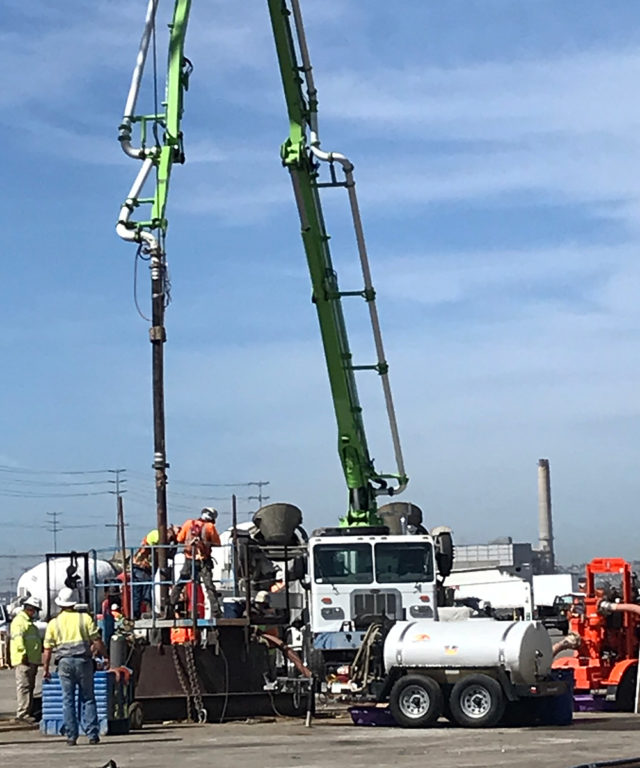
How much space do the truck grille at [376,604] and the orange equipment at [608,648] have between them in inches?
115

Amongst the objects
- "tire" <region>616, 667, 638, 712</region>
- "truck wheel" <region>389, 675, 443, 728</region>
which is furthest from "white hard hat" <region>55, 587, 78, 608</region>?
"tire" <region>616, 667, 638, 712</region>

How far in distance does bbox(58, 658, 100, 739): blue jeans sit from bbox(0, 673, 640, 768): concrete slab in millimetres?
235

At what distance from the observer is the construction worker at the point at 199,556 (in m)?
Result: 23.2

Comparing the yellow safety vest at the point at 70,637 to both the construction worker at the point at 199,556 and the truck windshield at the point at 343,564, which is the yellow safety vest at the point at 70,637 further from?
the truck windshield at the point at 343,564

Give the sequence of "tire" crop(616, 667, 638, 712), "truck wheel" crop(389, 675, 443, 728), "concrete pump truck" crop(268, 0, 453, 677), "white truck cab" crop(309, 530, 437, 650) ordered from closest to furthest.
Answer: "truck wheel" crop(389, 675, 443, 728) → "tire" crop(616, 667, 638, 712) → "white truck cab" crop(309, 530, 437, 650) → "concrete pump truck" crop(268, 0, 453, 677)

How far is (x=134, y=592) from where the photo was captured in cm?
2480

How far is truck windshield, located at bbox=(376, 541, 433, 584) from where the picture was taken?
25.7 metres

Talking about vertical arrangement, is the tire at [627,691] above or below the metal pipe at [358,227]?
below

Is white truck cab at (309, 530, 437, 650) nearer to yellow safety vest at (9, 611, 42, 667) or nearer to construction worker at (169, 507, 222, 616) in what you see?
construction worker at (169, 507, 222, 616)

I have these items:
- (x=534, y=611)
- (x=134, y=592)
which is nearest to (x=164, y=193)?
(x=134, y=592)

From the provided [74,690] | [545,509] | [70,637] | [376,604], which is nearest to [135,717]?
[74,690]

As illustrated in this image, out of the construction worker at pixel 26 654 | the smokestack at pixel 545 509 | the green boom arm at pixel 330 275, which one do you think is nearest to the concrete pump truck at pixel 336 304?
the green boom arm at pixel 330 275

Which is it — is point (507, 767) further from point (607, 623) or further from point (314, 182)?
point (314, 182)

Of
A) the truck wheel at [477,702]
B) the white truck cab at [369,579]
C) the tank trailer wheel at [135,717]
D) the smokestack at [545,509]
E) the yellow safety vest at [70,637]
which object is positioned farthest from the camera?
the smokestack at [545,509]
